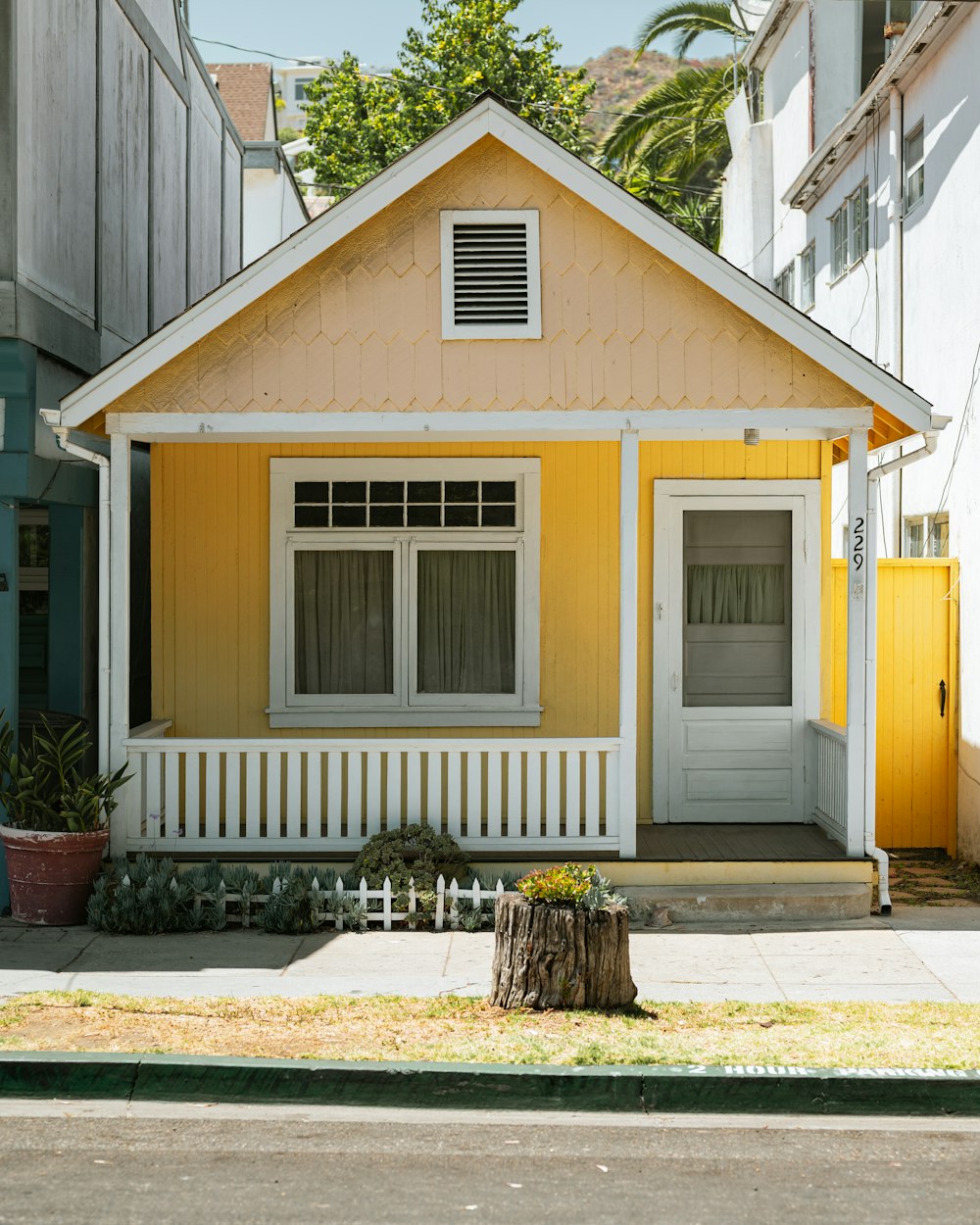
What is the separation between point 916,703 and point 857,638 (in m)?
2.64

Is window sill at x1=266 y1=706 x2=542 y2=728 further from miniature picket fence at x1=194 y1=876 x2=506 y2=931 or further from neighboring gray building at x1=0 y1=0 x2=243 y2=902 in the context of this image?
miniature picket fence at x1=194 y1=876 x2=506 y2=931

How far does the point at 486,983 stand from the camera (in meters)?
7.43

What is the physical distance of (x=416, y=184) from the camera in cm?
880

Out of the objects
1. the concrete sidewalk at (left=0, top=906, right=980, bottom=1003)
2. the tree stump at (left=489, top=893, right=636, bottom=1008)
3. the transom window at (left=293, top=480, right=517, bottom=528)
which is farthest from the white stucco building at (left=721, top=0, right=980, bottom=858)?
the tree stump at (left=489, top=893, right=636, bottom=1008)

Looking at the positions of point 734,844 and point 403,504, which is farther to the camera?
point 403,504

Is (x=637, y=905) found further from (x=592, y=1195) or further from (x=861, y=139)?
(x=861, y=139)

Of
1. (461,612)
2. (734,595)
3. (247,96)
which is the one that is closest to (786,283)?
(734,595)

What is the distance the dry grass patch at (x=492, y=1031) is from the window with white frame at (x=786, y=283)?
1380 centimetres

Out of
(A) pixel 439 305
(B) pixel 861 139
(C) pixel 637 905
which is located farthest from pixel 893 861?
(B) pixel 861 139

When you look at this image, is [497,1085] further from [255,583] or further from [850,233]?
[850,233]

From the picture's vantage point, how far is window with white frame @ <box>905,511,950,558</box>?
12.1 m

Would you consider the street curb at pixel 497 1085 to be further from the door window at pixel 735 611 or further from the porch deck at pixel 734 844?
the door window at pixel 735 611

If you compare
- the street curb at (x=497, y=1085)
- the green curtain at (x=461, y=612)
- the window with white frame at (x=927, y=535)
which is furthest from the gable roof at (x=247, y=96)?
the street curb at (x=497, y=1085)

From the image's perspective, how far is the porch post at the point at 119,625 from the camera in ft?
29.9
